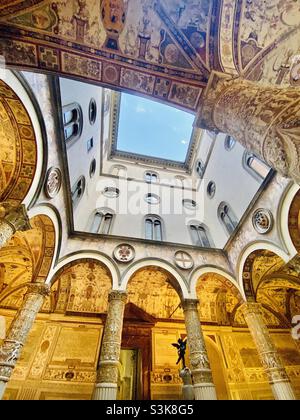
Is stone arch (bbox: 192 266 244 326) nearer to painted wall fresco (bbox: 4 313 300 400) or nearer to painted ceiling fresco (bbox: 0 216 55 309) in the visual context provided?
painted wall fresco (bbox: 4 313 300 400)

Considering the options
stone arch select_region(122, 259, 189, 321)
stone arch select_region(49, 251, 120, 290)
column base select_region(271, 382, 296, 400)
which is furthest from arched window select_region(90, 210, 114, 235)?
column base select_region(271, 382, 296, 400)

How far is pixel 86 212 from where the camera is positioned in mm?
11492

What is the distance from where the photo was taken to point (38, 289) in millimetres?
7133

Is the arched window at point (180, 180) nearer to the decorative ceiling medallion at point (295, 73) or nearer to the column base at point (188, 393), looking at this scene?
the column base at point (188, 393)

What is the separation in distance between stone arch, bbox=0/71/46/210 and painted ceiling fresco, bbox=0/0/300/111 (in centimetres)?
176

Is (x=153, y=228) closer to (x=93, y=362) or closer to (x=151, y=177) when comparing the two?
(x=151, y=177)

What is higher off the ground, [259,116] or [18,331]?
[259,116]

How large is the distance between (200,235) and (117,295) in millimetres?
6543

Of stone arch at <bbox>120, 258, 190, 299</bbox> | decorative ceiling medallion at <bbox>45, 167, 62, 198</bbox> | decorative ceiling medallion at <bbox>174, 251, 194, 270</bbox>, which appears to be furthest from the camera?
decorative ceiling medallion at <bbox>174, 251, 194, 270</bbox>

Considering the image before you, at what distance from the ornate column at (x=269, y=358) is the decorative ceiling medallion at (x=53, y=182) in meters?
8.20

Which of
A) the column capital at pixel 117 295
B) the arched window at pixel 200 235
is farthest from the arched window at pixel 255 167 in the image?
the column capital at pixel 117 295

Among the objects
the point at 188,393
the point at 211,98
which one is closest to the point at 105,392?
the point at 188,393

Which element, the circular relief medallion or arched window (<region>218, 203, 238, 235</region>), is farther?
arched window (<region>218, 203, 238, 235</region>)

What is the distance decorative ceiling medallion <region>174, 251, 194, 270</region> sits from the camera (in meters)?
9.01
